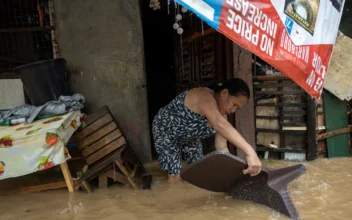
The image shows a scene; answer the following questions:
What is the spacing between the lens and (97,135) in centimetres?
342

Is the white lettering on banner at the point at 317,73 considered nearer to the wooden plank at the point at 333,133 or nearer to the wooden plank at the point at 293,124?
the wooden plank at the point at 293,124

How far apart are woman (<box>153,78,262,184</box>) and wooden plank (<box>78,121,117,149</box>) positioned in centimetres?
53

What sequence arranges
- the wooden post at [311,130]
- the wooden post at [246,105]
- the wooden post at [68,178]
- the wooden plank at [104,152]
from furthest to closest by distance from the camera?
the wooden post at [311,130], the wooden post at [246,105], the wooden plank at [104,152], the wooden post at [68,178]

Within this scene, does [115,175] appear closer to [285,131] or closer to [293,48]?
[293,48]

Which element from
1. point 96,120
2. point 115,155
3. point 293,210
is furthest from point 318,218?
point 96,120

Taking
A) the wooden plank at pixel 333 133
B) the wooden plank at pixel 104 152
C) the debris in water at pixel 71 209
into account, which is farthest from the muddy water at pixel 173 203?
the wooden plank at pixel 333 133

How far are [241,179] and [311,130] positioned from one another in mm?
2034

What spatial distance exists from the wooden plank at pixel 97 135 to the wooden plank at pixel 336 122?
10.3 feet

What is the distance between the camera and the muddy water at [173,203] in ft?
8.19

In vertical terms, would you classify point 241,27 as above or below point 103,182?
above

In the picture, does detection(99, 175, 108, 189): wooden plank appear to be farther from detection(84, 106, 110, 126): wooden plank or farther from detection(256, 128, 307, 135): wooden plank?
detection(256, 128, 307, 135): wooden plank

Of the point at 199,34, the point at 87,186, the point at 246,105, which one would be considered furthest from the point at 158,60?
the point at 87,186

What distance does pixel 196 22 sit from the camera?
4.59 m

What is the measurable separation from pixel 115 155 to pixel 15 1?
119 inches
